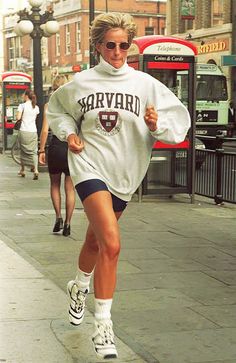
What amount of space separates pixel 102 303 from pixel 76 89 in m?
1.28

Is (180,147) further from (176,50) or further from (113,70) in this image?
(113,70)

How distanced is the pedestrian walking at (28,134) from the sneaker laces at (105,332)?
1035 centimetres

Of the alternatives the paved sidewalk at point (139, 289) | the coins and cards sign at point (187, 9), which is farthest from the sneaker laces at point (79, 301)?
the coins and cards sign at point (187, 9)

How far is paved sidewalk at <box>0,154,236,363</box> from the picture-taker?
3982 mm

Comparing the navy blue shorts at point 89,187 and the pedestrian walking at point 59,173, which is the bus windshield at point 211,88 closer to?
the pedestrian walking at point 59,173

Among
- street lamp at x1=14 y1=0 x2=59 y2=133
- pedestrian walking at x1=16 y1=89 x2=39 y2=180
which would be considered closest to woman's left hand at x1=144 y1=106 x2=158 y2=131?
pedestrian walking at x1=16 y1=89 x2=39 y2=180

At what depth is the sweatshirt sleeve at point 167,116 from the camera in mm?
4039

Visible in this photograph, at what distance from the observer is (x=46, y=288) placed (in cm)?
527

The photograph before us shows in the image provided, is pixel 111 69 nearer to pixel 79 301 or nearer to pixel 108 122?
pixel 108 122

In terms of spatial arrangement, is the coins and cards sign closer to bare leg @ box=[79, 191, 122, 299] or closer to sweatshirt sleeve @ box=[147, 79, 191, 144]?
sweatshirt sleeve @ box=[147, 79, 191, 144]

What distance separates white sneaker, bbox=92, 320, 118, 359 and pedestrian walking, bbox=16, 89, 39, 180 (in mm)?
10354

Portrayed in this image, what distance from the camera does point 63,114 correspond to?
13.9ft

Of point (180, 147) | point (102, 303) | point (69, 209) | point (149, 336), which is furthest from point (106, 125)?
point (180, 147)

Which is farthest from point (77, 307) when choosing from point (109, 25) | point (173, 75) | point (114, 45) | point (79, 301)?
→ point (173, 75)
